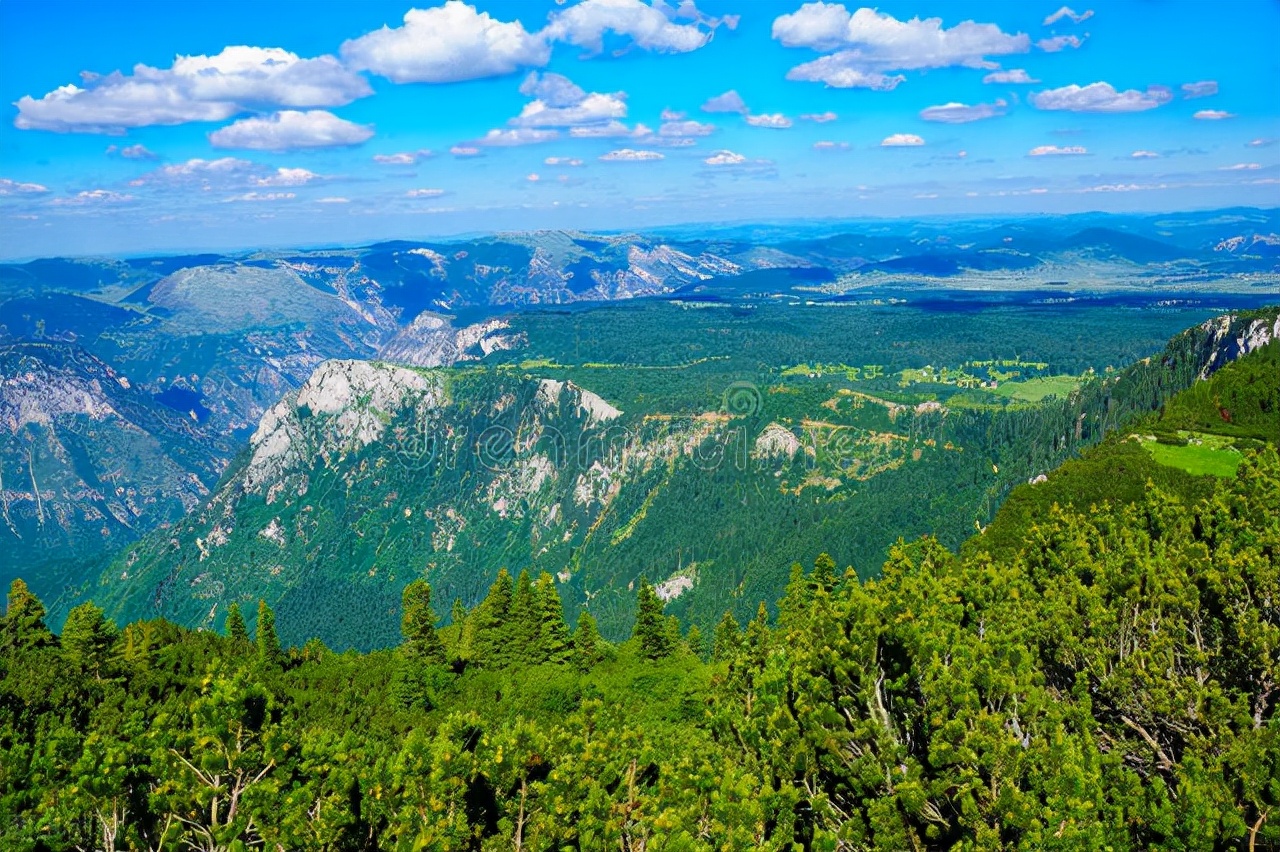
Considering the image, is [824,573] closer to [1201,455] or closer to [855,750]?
[1201,455]

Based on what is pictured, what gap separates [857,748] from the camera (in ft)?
103

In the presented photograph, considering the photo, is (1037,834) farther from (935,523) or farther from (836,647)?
(935,523)

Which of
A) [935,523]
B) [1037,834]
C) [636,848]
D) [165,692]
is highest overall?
[1037,834]

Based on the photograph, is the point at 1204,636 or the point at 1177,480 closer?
the point at 1204,636

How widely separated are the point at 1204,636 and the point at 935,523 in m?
127

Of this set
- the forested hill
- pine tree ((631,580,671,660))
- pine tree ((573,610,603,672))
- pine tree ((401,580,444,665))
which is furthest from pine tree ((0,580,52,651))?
pine tree ((631,580,671,660))

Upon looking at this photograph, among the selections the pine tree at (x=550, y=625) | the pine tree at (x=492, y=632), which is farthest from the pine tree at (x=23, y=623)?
the pine tree at (x=550, y=625)

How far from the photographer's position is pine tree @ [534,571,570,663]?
79.4 meters

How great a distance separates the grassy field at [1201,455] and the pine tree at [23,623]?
91.6m

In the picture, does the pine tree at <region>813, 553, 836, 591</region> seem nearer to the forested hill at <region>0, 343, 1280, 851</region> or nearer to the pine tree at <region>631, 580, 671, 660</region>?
the pine tree at <region>631, 580, 671, 660</region>

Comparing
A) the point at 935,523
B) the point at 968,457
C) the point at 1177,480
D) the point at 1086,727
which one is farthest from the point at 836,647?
the point at 968,457

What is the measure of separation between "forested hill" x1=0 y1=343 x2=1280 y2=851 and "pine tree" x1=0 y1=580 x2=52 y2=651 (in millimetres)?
13398

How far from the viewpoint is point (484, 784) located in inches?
1061

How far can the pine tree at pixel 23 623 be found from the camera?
6064 cm
